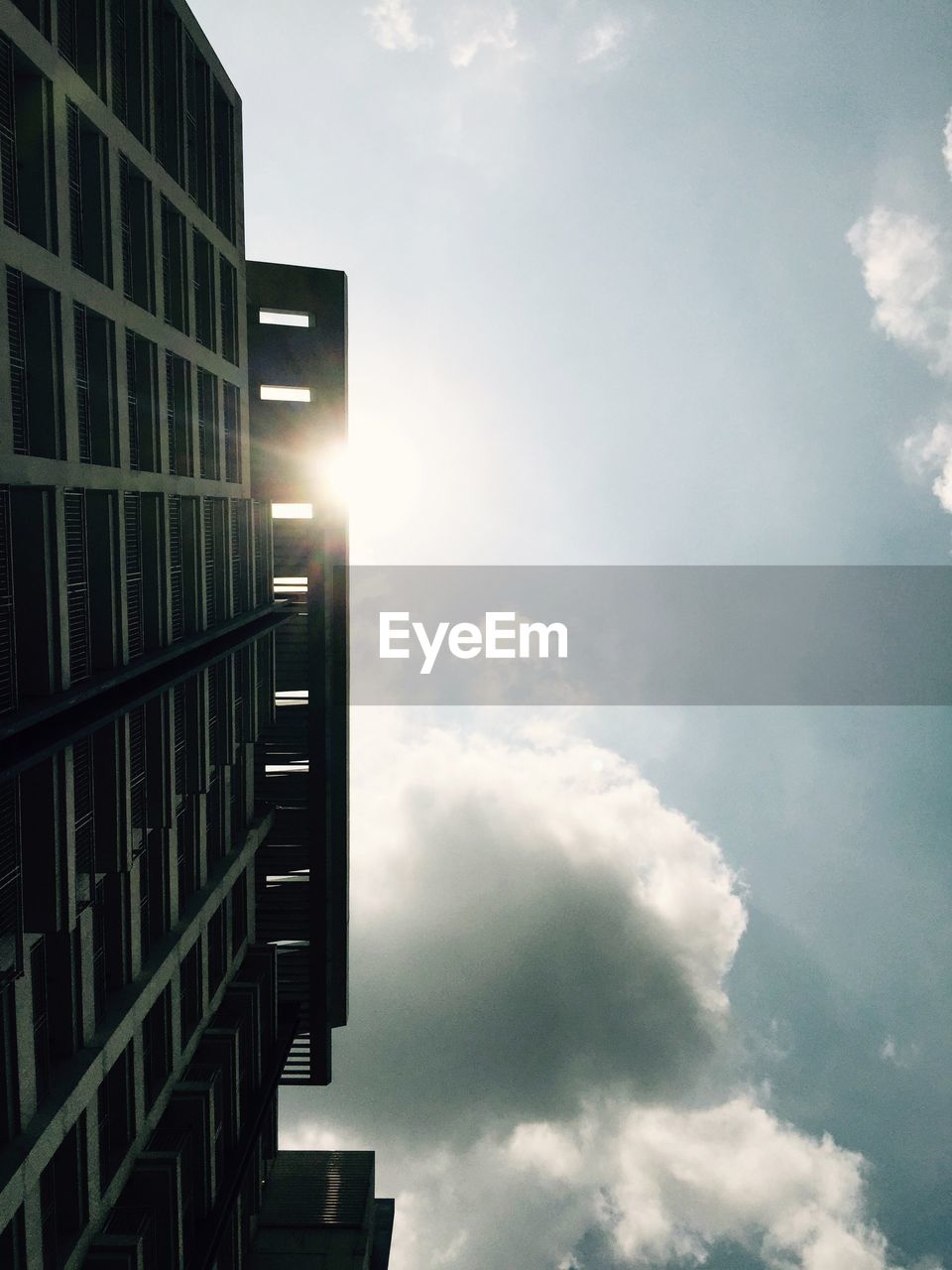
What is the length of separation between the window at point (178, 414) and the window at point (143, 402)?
95 centimetres

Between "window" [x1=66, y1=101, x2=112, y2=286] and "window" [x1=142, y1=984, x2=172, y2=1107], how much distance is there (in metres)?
20.5

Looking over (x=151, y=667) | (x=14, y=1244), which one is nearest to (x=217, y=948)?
(x=14, y=1244)

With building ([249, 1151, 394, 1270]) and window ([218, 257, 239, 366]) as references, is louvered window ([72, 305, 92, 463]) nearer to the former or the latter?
window ([218, 257, 239, 366])

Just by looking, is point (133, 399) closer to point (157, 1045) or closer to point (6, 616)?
point (6, 616)

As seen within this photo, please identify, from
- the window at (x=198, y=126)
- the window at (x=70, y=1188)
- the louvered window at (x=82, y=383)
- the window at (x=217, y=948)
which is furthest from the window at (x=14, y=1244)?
the window at (x=198, y=126)

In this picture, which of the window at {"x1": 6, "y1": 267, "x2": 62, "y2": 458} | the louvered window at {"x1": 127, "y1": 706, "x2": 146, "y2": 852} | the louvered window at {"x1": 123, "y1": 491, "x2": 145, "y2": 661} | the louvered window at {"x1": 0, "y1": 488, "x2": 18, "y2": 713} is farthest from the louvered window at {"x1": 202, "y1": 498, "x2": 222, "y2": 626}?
the louvered window at {"x1": 0, "y1": 488, "x2": 18, "y2": 713}

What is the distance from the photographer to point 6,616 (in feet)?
41.6

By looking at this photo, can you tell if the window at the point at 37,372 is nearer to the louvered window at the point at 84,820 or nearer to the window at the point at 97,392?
the window at the point at 97,392

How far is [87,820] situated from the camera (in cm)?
1533

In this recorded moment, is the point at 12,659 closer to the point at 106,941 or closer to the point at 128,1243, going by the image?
the point at 106,941

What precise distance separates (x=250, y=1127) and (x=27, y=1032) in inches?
475

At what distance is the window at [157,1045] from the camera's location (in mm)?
18625

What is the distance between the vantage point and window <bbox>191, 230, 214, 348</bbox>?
2214cm

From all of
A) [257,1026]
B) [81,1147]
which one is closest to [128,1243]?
[81,1147]
